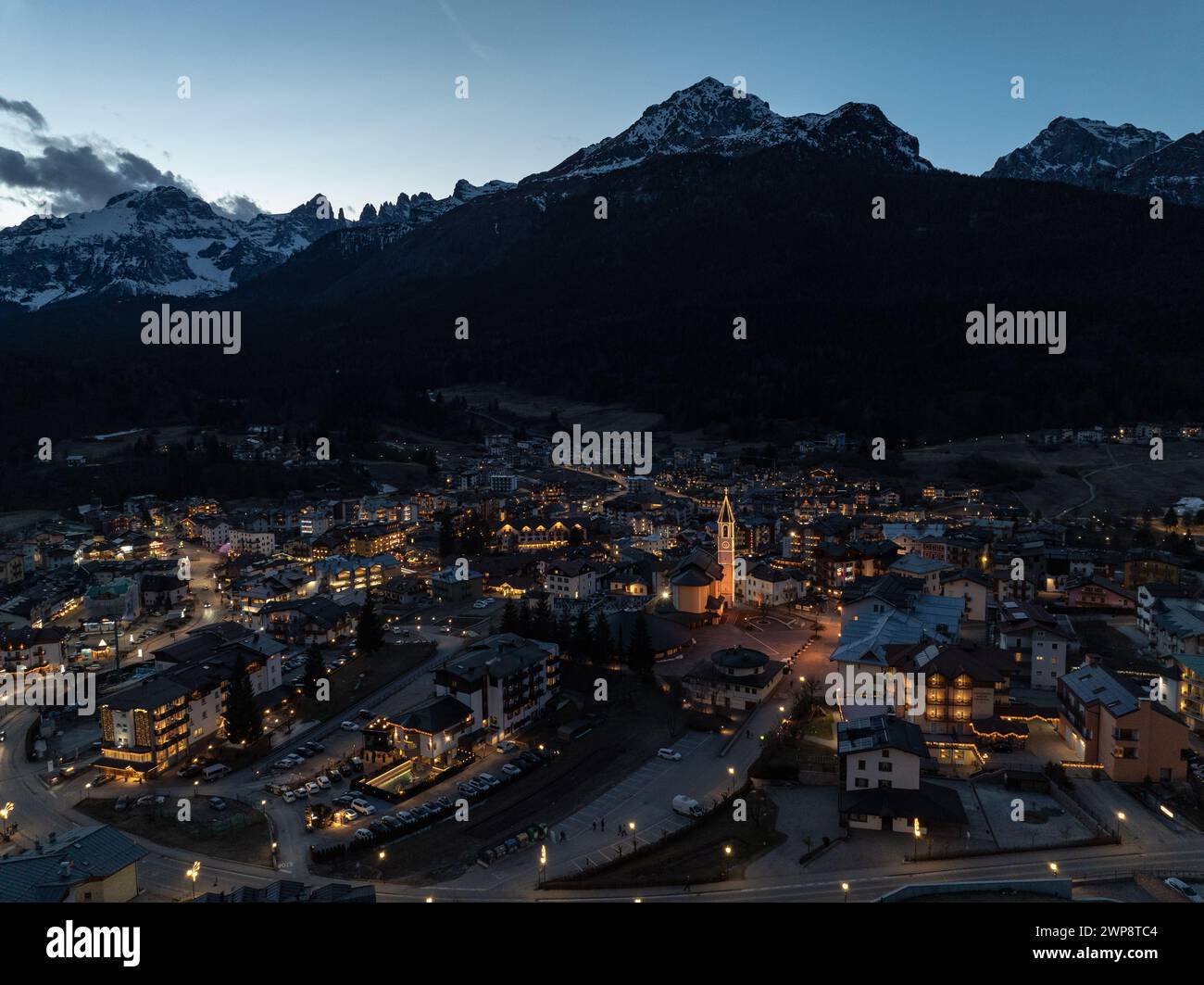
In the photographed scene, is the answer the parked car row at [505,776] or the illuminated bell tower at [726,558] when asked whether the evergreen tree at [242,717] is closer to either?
the parked car row at [505,776]

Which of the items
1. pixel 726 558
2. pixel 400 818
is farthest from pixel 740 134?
pixel 400 818

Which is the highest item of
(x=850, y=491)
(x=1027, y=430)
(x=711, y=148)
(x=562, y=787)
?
(x=711, y=148)

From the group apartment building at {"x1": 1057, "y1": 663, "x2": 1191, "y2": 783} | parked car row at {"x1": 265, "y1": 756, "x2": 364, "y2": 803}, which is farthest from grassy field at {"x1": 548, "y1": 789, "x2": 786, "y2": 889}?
apartment building at {"x1": 1057, "y1": 663, "x2": 1191, "y2": 783}

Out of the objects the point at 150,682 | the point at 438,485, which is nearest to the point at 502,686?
the point at 150,682

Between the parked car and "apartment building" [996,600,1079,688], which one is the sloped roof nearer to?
the parked car

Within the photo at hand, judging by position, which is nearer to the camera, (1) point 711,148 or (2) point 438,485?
(2) point 438,485

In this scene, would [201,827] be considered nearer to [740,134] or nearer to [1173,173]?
[740,134]

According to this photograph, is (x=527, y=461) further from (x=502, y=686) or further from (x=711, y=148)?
(x=711, y=148)

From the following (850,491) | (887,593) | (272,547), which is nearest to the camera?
(887,593)
